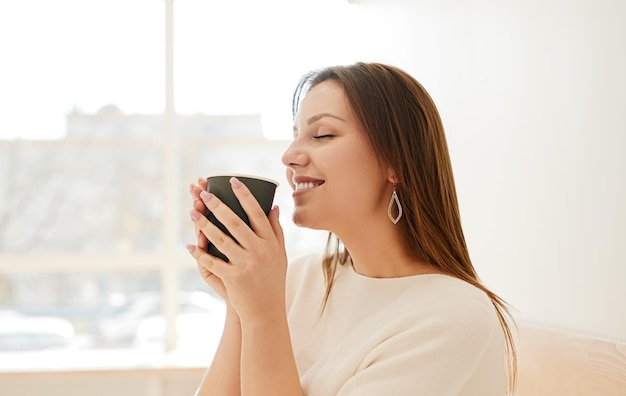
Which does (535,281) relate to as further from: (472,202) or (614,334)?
(472,202)

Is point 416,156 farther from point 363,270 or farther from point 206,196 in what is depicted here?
point 206,196

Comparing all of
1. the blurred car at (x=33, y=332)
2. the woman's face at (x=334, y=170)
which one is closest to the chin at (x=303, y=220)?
the woman's face at (x=334, y=170)

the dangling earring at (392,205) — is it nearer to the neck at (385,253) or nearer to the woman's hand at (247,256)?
the neck at (385,253)

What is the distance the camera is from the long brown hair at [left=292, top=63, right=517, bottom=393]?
3.76 ft

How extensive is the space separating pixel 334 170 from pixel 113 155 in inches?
94.0

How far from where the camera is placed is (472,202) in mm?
2217

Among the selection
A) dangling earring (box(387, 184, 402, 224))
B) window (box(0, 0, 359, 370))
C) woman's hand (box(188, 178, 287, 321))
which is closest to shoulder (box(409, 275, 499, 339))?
dangling earring (box(387, 184, 402, 224))

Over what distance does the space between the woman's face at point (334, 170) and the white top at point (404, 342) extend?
5.7 inches

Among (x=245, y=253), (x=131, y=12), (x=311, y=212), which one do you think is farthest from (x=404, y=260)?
(x=131, y=12)

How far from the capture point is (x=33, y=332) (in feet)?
10.6

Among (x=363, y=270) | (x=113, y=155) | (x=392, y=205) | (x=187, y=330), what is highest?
(x=113, y=155)

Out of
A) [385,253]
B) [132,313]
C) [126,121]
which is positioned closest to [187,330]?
[132,313]

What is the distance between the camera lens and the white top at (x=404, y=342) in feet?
3.19

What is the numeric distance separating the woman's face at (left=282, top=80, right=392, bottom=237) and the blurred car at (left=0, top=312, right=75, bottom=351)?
248cm
